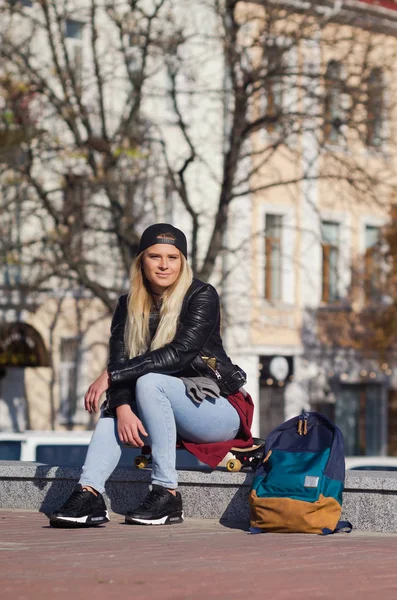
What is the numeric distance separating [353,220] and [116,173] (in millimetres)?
10837

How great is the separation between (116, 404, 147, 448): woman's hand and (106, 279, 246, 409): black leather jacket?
7 cm

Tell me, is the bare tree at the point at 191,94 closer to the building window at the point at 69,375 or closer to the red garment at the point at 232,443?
the building window at the point at 69,375

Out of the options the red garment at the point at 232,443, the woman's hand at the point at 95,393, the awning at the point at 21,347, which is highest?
the awning at the point at 21,347

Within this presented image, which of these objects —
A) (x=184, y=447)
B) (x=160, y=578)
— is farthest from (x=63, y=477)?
(x=160, y=578)

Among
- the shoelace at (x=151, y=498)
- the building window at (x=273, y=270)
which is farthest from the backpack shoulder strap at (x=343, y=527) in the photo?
the building window at (x=273, y=270)

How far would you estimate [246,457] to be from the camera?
8648 millimetres

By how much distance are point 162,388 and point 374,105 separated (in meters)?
15.3

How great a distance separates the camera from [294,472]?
7973 millimetres

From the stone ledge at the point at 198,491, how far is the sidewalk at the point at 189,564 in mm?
189

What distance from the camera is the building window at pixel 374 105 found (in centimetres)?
2269

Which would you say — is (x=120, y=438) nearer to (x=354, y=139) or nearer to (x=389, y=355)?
Answer: (x=354, y=139)

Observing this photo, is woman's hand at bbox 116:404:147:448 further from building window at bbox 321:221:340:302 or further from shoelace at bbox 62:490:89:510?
building window at bbox 321:221:340:302

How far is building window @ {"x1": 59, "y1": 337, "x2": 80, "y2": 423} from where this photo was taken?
1206 inches

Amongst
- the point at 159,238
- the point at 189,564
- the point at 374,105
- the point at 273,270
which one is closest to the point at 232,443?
the point at 159,238
